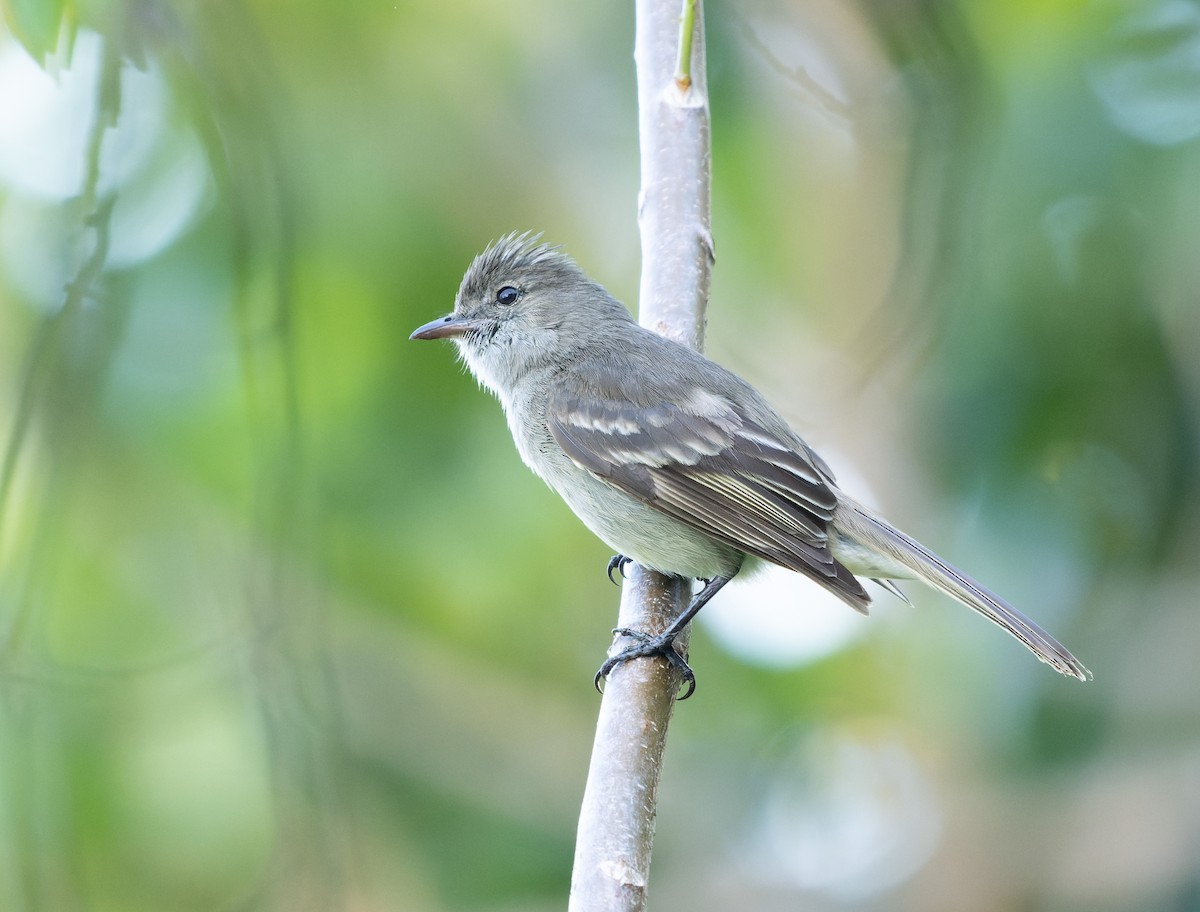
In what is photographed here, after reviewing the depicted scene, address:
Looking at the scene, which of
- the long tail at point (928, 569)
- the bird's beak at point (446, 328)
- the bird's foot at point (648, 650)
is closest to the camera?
the bird's foot at point (648, 650)

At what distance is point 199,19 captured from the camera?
443 centimetres

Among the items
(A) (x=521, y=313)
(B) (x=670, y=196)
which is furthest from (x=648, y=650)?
(A) (x=521, y=313)

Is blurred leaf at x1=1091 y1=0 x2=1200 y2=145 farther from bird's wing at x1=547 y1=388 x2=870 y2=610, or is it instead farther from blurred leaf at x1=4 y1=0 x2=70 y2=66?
blurred leaf at x1=4 y1=0 x2=70 y2=66

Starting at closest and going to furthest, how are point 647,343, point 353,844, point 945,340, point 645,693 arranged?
1. point 645,693
2. point 647,343
3. point 353,844
4. point 945,340

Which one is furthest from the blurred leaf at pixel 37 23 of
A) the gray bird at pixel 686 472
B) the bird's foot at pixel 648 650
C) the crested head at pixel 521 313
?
the crested head at pixel 521 313

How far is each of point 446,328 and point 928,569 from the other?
2.05 metres

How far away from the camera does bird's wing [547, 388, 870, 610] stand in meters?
4.01

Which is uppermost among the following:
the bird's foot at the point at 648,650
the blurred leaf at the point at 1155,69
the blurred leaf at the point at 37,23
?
the blurred leaf at the point at 1155,69

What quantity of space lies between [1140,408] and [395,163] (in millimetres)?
3838

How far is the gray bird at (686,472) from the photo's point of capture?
3.94 metres

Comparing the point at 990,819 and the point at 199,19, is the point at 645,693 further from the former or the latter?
the point at 990,819

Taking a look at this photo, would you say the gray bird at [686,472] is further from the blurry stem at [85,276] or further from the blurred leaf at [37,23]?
the blurred leaf at [37,23]

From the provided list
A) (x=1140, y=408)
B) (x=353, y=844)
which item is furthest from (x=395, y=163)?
(x=1140, y=408)

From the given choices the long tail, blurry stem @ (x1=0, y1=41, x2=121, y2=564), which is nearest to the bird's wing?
the long tail
